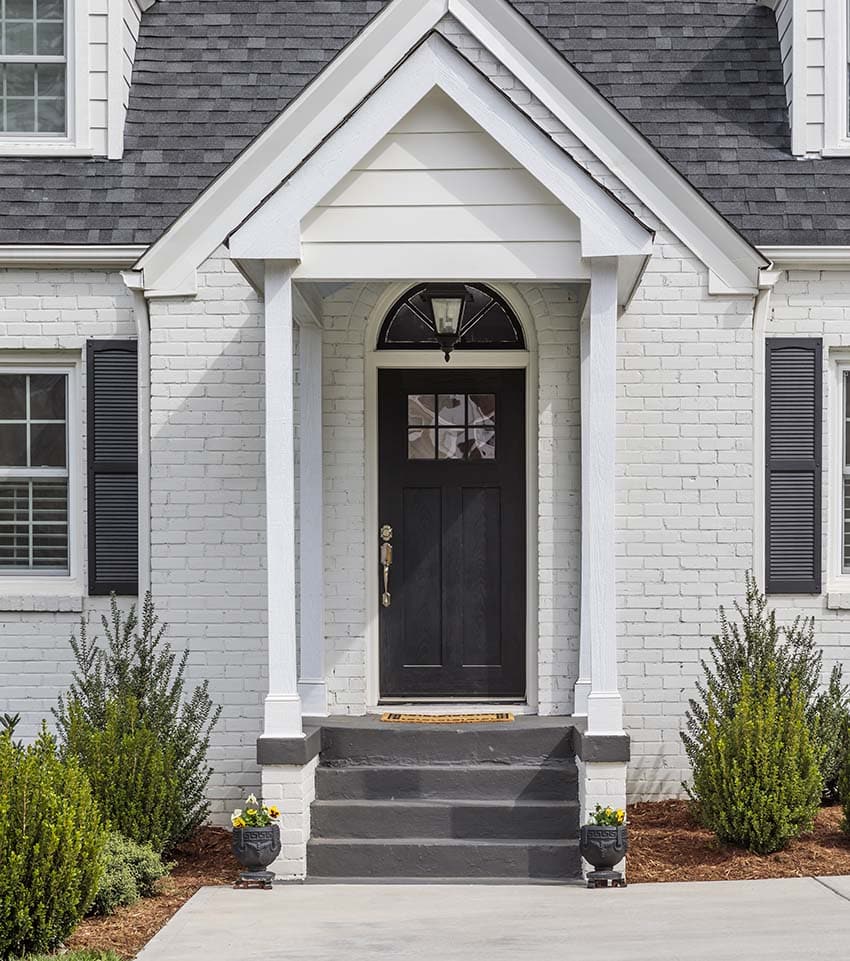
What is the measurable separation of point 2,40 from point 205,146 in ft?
5.49

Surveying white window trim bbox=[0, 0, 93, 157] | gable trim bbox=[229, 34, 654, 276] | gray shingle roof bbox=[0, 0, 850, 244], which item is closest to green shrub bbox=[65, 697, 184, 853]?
gable trim bbox=[229, 34, 654, 276]

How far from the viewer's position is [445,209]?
7270 millimetres

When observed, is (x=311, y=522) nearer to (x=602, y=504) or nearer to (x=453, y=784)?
(x=453, y=784)

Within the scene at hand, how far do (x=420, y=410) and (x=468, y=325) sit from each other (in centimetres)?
67

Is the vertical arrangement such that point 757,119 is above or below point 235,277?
above

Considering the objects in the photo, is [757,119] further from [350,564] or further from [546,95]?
[350,564]

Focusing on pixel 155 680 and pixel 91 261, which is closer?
pixel 155 680

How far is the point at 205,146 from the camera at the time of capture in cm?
930

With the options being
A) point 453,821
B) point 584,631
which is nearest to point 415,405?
point 584,631

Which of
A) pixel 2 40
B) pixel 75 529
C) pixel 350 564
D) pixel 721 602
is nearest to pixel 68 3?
pixel 2 40

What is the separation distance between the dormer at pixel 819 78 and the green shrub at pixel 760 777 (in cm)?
398

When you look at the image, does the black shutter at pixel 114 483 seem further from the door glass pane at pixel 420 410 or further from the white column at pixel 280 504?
the white column at pixel 280 504

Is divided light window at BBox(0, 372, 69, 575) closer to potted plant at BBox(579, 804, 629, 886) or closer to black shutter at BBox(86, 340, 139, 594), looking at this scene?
black shutter at BBox(86, 340, 139, 594)

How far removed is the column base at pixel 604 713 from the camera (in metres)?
7.25
